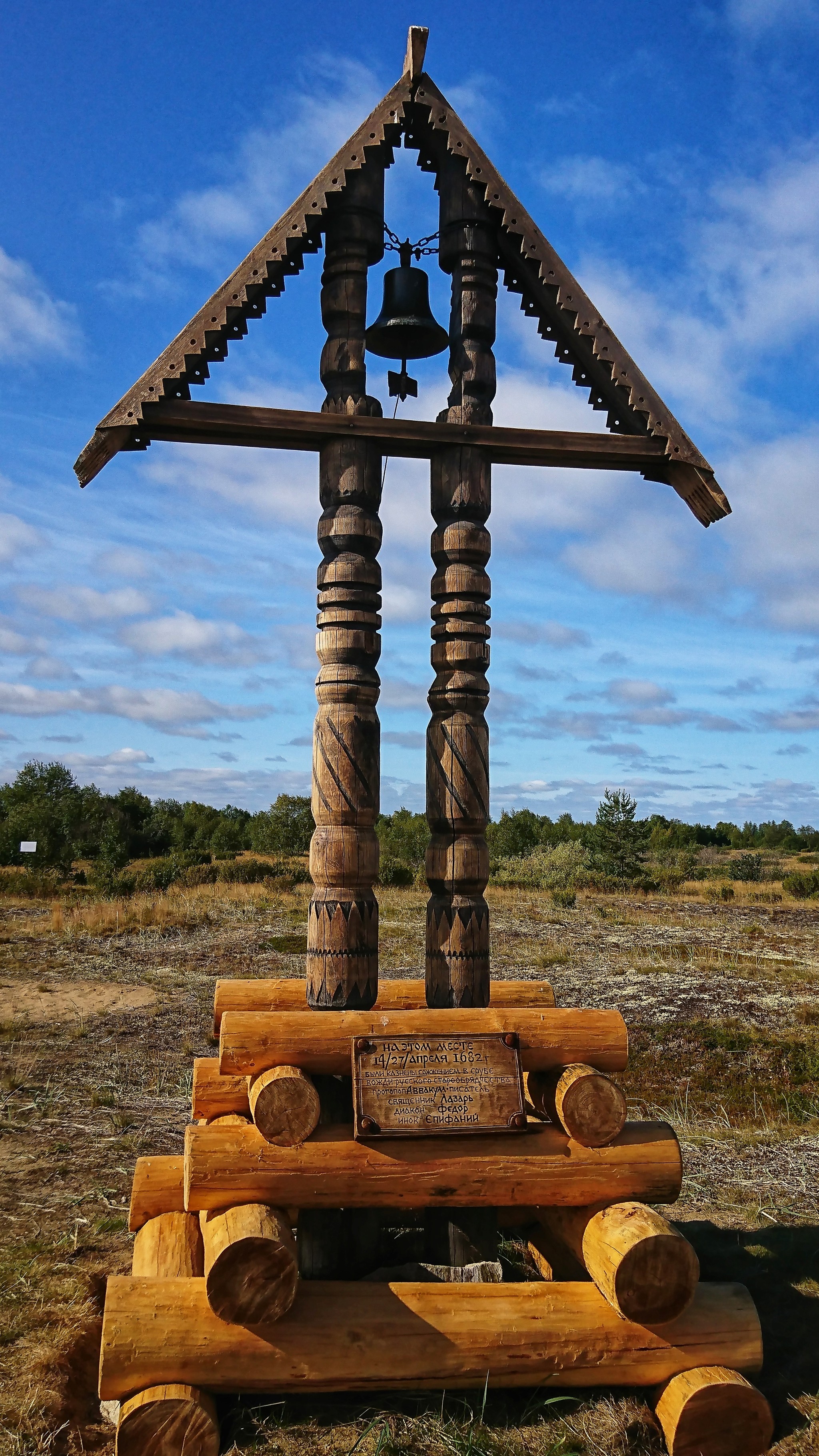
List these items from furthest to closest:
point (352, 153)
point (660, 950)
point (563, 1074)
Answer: point (660, 950), point (352, 153), point (563, 1074)

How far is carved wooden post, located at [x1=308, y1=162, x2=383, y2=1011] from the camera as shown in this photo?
16.5 feet

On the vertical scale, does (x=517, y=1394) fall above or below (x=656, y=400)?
below

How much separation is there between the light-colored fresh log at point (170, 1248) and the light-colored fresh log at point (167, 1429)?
0.46 metres

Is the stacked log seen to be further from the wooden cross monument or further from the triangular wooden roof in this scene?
the triangular wooden roof

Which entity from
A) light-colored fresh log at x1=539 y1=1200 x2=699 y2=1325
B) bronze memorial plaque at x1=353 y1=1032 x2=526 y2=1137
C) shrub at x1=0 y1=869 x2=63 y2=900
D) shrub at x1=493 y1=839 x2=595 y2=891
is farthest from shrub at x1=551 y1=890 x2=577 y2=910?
light-colored fresh log at x1=539 y1=1200 x2=699 y2=1325

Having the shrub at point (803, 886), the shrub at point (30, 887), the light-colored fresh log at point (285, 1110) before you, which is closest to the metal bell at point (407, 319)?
the light-colored fresh log at point (285, 1110)

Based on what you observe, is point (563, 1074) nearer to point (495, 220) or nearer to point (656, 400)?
point (656, 400)

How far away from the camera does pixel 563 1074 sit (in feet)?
15.3

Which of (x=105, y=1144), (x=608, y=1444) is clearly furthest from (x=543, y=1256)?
(x=105, y=1144)

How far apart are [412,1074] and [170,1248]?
58.4 inches

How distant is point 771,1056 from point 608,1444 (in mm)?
6324

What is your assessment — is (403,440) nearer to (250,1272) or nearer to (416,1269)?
(250,1272)

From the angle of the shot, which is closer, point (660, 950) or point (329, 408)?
point (329, 408)

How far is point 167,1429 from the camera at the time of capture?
3861 millimetres
